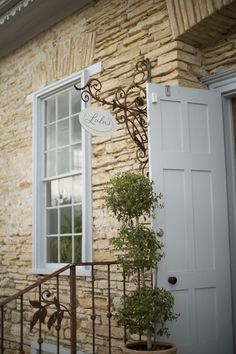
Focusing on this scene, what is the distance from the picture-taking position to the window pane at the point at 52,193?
5.87 meters

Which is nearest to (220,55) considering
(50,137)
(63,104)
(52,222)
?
(63,104)

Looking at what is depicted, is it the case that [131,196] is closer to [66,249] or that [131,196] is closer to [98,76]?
[98,76]

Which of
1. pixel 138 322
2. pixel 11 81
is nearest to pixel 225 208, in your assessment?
pixel 138 322

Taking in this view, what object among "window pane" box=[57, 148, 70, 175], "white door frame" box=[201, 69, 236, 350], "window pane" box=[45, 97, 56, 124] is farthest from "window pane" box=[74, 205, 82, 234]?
"white door frame" box=[201, 69, 236, 350]

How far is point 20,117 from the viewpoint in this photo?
6.45m

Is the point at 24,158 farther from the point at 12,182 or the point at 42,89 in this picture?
the point at 42,89

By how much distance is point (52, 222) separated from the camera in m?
5.89

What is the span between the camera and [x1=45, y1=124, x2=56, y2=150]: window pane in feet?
19.6

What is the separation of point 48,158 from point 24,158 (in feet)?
1.43

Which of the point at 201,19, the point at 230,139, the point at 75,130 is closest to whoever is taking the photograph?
the point at 201,19

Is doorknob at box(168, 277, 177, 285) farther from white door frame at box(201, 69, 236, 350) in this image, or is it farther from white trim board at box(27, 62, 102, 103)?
white trim board at box(27, 62, 102, 103)

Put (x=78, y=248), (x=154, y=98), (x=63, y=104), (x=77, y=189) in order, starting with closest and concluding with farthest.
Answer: (x=154, y=98) → (x=78, y=248) → (x=77, y=189) → (x=63, y=104)

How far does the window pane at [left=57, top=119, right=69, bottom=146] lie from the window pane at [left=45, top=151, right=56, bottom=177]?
197 millimetres

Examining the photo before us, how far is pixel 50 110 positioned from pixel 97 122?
2.38 m
